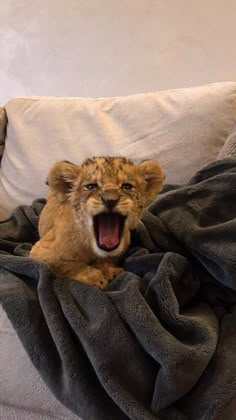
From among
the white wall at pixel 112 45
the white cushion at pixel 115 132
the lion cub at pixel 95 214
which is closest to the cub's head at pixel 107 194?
the lion cub at pixel 95 214

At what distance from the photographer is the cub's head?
0.83 m

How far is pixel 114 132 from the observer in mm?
1342

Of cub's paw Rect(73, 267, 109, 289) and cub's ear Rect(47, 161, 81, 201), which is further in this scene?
cub's ear Rect(47, 161, 81, 201)

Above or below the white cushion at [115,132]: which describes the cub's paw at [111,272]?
below

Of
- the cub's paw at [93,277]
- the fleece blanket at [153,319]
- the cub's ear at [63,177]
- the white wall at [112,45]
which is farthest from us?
the white wall at [112,45]

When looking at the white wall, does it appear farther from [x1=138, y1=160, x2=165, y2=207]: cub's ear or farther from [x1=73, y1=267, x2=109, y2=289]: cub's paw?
[x1=73, y1=267, x2=109, y2=289]: cub's paw

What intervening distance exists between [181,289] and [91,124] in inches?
32.0

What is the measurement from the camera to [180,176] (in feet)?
3.82

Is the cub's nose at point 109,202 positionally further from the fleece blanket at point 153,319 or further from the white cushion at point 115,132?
the white cushion at point 115,132

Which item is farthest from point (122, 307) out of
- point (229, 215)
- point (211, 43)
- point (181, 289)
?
point (211, 43)

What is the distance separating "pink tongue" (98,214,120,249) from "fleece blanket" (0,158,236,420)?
0.05m

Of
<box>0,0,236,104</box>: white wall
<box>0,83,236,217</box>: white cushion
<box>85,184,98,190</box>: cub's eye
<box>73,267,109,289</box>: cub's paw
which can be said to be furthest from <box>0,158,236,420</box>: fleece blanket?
<box>0,0,236,104</box>: white wall

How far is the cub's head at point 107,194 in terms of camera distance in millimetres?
830

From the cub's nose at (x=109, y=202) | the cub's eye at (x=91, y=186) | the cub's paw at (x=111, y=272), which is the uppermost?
the cub's eye at (x=91, y=186)
